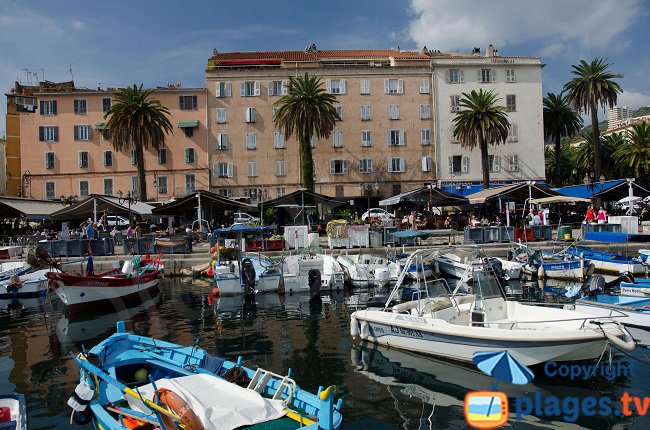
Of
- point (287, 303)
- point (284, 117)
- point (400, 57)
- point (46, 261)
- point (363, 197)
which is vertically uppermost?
point (400, 57)

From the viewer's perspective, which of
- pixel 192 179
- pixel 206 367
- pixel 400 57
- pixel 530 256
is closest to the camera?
pixel 206 367

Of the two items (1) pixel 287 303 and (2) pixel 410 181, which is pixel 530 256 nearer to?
(1) pixel 287 303

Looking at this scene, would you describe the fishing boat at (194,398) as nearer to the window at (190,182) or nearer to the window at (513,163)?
the window at (190,182)

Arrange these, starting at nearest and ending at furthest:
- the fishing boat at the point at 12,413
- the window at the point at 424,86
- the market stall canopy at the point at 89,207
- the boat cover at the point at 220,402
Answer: the boat cover at the point at 220,402
the fishing boat at the point at 12,413
the market stall canopy at the point at 89,207
the window at the point at 424,86

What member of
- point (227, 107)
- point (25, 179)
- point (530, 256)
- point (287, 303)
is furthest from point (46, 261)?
point (25, 179)

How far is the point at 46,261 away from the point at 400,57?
45681 millimetres

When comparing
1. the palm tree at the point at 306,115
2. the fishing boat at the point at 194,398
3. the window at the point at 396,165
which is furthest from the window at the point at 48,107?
the fishing boat at the point at 194,398

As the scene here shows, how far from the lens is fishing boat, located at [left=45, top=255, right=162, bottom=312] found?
20031mm

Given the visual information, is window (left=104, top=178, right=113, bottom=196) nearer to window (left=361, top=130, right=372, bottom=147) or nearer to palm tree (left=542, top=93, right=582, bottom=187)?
window (left=361, top=130, right=372, bottom=147)

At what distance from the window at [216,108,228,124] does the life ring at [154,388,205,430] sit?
155ft

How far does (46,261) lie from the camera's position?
20406 millimetres

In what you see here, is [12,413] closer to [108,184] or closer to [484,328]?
[484,328]

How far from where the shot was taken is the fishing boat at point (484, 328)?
1048 cm

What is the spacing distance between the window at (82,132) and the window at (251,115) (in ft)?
55.2
